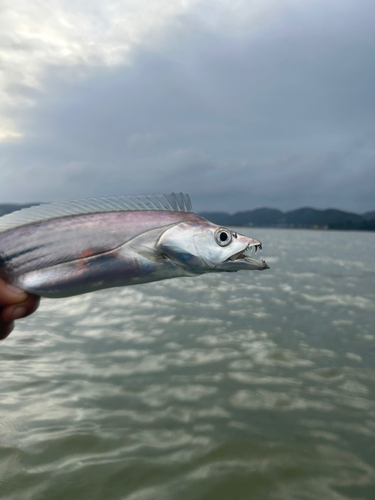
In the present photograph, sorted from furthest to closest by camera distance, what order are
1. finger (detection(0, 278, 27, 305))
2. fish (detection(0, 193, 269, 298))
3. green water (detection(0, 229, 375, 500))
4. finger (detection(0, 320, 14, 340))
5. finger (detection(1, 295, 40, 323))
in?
green water (detection(0, 229, 375, 500)) < finger (detection(0, 320, 14, 340)) < finger (detection(1, 295, 40, 323)) < finger (detection(0, 278, 27, 305)) < fish (detection(0, 193, 269, 298))

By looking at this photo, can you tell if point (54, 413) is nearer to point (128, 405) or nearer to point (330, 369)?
point (128, 405)

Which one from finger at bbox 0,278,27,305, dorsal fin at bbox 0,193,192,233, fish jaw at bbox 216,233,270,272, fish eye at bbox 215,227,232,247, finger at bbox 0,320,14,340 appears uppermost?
dorsal fin at bbox 0,193,192,233

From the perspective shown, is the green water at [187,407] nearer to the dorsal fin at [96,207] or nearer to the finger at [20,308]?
the finger at [20,308]

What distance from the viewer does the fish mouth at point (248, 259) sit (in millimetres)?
2283

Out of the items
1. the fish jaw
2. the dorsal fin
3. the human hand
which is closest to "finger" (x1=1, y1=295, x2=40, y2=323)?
the human hand

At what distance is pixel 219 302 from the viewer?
34.3ft

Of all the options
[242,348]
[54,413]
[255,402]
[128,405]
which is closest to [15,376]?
[54,413]

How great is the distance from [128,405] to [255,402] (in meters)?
1.70

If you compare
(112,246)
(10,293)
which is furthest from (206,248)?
(10,293)

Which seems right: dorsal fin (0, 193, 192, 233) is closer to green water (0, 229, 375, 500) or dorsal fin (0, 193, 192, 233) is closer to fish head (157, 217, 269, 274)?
fish head (157, 217, 269, 274)

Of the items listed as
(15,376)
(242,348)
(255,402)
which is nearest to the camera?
(255,402)

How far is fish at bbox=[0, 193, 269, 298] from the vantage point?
223 centimetres

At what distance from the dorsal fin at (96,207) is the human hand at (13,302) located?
424mm

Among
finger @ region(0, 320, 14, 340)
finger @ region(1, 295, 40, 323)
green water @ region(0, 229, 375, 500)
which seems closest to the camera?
finger @ region(1, 295, 40, 323)
